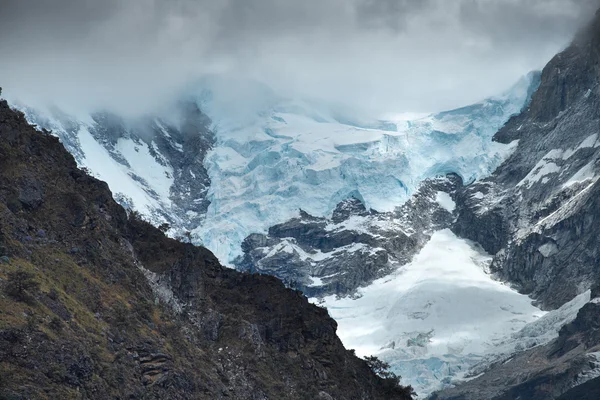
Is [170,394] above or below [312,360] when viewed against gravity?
below

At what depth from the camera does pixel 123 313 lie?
96438 mm

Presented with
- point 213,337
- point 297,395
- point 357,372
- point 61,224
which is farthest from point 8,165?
point 357,372

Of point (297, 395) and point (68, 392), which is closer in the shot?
point (68, 392)

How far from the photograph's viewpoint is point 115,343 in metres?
91.3

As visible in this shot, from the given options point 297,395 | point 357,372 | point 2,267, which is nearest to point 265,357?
point 297,395

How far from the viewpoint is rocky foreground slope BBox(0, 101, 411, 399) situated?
82375 millimetres

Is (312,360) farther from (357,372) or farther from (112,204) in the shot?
(112,204)

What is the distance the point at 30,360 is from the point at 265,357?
38393mm

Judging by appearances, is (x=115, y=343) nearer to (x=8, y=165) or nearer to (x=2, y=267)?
(x=2, y=267)

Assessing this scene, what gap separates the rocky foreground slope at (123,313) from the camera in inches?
→ 3243

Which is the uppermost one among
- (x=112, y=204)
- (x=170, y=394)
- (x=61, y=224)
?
(x=112, y=204)

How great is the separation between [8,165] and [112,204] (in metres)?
16.8

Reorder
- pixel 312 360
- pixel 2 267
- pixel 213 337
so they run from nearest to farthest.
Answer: pixel 2 267 → pixel 213 337 → pixel 312 360

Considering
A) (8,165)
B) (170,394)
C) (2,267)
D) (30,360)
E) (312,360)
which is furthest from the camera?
(312,360)
